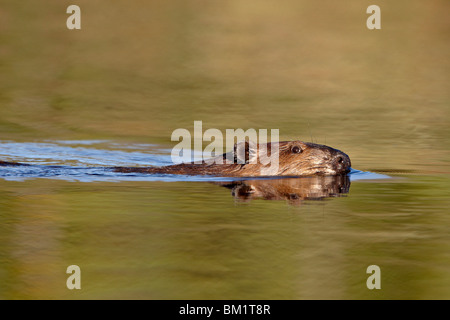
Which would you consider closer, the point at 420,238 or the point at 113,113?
the point at 420,238

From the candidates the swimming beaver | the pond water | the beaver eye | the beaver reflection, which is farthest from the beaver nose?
the beaver eye

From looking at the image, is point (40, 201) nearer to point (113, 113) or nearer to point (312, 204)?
point (312, 204)

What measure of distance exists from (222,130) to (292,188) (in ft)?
23.9

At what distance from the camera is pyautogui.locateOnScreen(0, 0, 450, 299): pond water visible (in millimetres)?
6789

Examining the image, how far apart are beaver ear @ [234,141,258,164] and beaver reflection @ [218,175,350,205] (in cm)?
54

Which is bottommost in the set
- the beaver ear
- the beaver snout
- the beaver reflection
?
the beaver reflection

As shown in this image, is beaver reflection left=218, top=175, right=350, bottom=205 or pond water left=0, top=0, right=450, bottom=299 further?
beaver reflection left=218, top=175, right=350, bottom=205

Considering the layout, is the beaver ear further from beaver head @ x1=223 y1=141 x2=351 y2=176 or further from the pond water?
the pond water

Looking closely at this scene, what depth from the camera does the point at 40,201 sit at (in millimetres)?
9938

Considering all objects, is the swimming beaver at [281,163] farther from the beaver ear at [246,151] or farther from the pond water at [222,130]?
the pond water at [222,130]

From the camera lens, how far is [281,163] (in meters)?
12.4

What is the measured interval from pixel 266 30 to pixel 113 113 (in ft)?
46.4
